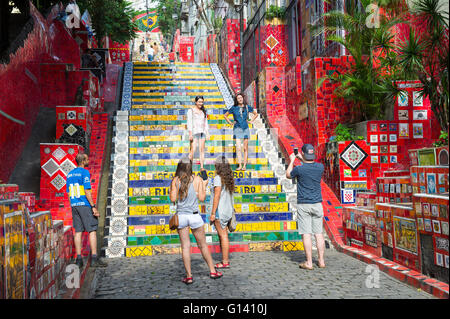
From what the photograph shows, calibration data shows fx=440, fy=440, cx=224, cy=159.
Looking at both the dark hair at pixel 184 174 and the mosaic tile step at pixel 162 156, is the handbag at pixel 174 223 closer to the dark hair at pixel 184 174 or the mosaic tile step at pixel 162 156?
the dark hair at pixel 184 174

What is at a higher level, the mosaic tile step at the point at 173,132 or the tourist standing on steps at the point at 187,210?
the mosaic tile step at the point at 173,132

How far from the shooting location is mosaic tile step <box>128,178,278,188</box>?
8578 mm

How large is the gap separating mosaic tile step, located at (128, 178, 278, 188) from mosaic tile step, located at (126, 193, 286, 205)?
18.1 inches

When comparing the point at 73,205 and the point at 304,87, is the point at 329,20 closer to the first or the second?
the point at 304,87

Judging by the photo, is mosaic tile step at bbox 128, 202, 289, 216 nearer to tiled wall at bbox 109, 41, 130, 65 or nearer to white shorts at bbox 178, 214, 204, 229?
white shorts at bbox 178, 214, 204, 229

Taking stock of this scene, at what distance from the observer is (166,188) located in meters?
8.36

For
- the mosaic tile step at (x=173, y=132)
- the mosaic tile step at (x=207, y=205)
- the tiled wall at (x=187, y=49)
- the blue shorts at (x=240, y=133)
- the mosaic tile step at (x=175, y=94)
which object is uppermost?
the tiled wall at (x=187, y=49)

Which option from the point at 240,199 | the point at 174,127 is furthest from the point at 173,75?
Result: the point at 240,199

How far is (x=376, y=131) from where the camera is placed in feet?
27.1

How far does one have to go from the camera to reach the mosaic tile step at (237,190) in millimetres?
8305

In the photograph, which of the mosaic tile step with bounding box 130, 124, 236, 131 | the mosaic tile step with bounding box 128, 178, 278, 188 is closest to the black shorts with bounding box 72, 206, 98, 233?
the mosaic tile step with bounding box 128, 178, 278, 188

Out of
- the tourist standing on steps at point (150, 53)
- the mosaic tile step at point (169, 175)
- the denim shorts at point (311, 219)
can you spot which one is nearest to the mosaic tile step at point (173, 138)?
the mosaic tile step at point (169, 175)

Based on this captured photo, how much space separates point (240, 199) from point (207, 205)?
2.28 ft

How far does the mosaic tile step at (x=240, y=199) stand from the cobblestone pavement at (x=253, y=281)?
1.65 meters
